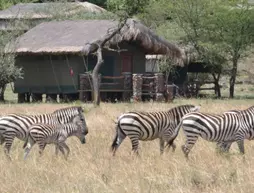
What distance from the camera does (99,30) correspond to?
1468 inches

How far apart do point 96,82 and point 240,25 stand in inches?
491

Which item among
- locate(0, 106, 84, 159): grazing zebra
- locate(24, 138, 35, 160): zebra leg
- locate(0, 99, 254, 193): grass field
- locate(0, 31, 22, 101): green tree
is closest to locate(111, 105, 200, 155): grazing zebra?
locate(0, 99, 254, 193): grass field

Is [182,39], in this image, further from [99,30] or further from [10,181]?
[10,181]

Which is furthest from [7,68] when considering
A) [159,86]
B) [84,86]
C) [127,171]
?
[127,171]


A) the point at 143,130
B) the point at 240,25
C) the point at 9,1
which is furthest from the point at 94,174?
the point at 9,1

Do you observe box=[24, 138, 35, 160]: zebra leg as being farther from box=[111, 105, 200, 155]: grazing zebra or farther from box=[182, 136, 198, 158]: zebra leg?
box=[182, 136, 198, 158]: zebra leg

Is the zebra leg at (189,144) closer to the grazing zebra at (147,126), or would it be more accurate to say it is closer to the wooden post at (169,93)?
the grazing zebra at (147,126)

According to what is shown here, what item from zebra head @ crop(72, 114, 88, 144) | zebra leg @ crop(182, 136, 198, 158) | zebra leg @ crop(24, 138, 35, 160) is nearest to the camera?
zebra leg @ crop(182, 136, 198, 158)

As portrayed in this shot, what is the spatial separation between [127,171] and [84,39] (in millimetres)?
23865

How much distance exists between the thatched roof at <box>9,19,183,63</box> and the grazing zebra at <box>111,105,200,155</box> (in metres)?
19.2

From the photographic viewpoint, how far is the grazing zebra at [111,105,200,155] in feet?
49.4

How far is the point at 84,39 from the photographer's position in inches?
1426

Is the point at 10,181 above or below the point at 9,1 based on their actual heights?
below

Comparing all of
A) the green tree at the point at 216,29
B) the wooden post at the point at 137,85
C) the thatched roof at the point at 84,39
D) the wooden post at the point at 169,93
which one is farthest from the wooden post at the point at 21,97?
the green tree at the point at 216,29
